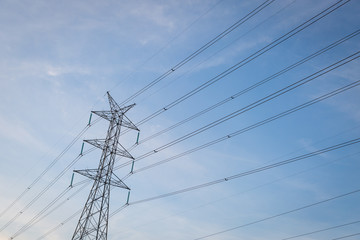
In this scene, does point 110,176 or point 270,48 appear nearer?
point 270,48

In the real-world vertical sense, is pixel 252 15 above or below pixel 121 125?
below

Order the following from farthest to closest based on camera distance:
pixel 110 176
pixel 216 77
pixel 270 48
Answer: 1. pixel 110 176
2. pixel 216 77
3. pixel 270 48

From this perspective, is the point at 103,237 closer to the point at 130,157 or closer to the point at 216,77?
the point at 130,157

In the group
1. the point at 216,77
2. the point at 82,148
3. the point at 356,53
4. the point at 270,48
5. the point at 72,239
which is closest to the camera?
the point at 356,53

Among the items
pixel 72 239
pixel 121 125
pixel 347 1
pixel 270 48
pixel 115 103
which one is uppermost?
pixel 115 103

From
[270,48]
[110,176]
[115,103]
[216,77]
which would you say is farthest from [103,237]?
[270,48]

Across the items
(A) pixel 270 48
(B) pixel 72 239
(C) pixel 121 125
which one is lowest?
(B) pixel 72 239

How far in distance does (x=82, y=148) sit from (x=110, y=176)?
13.2ft

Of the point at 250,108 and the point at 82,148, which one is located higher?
the point at 82,148

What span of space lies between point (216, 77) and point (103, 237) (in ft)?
46.0

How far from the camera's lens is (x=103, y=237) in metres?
24.0

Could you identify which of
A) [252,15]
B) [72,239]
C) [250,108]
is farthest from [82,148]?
[252,15]

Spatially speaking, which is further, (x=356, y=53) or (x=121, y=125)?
(x=121, y=125)

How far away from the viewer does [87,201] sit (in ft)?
82.1
